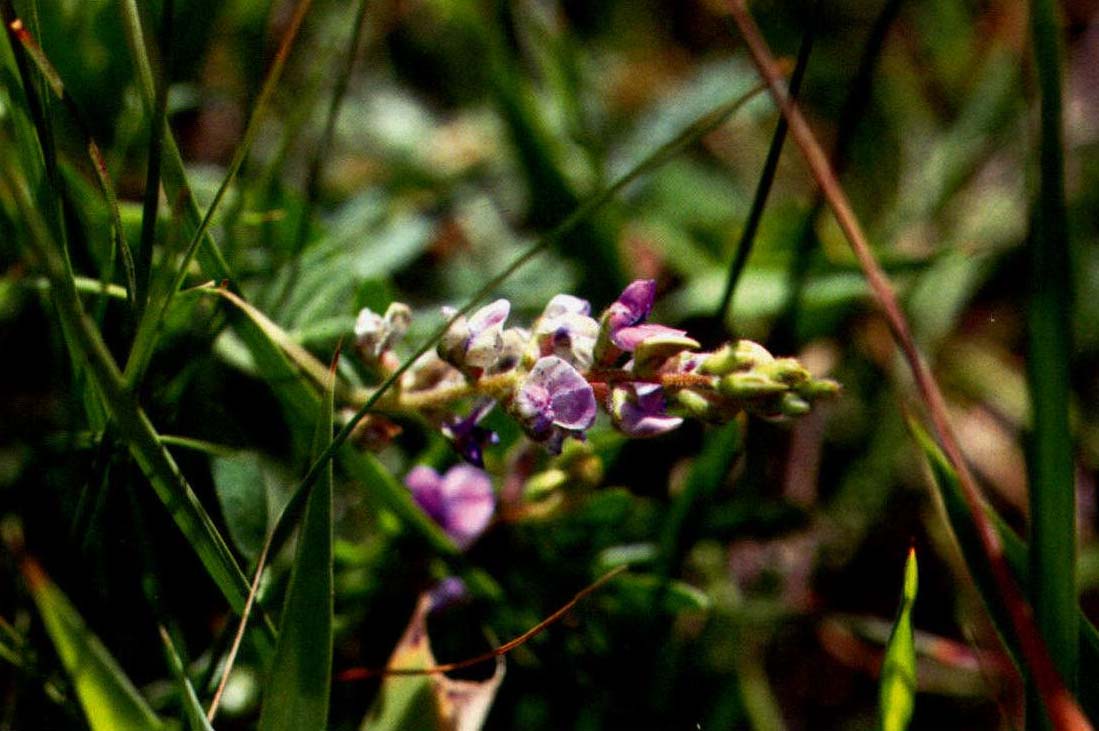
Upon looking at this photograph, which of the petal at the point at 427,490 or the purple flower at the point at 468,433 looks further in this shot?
the petal at the point at 427,490

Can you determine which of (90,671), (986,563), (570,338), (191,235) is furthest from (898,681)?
(191,235)

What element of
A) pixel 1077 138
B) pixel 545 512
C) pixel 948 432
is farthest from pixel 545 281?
pixel 1077 138

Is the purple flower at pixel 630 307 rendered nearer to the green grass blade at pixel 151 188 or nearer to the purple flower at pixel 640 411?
the purple flower at pixel 640 411

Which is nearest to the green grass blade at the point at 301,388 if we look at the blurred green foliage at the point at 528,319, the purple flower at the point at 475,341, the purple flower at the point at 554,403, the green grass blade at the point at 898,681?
the blurred green foliage at the point at 528,319

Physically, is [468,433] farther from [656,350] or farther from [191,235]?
[191,235]

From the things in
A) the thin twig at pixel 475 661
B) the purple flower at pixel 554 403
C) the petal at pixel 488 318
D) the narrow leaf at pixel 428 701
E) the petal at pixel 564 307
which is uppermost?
the petal at pixel 488 318

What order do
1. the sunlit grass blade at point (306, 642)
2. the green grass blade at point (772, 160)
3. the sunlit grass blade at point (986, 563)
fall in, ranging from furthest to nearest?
1. the green grass blade at point (772, 160)
2. the sunlit grass blade at point (986, 563)
3. the sunlit grass blade at point (306, 642)
